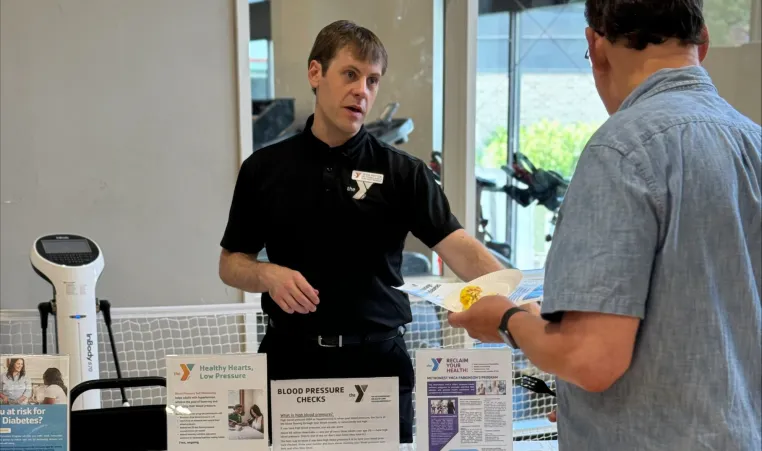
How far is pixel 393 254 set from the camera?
6.20 feet

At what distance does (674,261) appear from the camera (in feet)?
3.03

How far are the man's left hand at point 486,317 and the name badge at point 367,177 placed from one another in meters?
0.77

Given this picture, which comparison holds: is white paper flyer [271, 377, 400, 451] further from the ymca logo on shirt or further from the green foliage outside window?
the green foliage outside window

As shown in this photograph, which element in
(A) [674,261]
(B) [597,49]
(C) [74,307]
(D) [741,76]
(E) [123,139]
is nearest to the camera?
(A) [674,261]

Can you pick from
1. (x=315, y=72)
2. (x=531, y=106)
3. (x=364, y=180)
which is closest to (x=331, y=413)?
(x=364, y=180)

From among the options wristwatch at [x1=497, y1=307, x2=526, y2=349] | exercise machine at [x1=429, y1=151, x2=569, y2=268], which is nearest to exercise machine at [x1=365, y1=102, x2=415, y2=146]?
exercise machine at [x1=429, y1=151, x2=569, y2=268]

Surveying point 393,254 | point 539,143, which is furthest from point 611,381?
point 539,143

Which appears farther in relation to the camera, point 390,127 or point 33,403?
point 390,127

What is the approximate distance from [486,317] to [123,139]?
2216mm

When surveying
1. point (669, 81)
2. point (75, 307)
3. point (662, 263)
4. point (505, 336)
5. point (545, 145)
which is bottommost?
point (75, 307)

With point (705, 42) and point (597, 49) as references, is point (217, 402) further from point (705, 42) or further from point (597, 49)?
point (705, 42)

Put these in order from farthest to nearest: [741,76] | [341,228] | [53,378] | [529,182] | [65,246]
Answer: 1. [741,76]
2. [529,182]
3. [65,246]
4. [341,228]
5. [53,378]

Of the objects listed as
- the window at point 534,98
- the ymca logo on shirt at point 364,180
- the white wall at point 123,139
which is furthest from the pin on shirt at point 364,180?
the window at point 534,98

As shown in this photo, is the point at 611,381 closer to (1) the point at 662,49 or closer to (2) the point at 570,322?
(2) the point at 570,322
